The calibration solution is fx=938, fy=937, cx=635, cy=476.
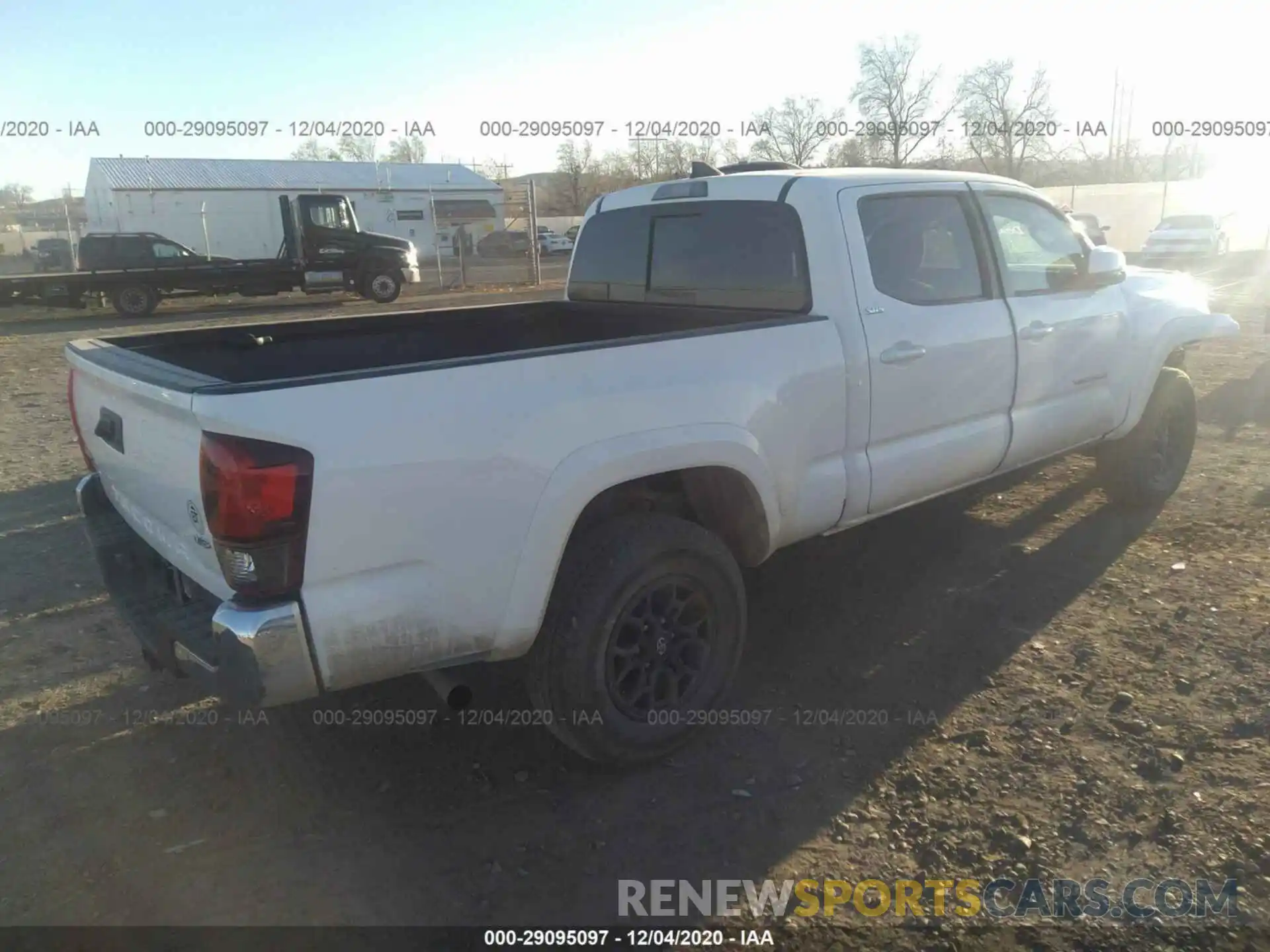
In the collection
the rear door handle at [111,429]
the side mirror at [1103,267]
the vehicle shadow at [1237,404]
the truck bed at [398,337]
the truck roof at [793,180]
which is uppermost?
the truck roof at [793,180]

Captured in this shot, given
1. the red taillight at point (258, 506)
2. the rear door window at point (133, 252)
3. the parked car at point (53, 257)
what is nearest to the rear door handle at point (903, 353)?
the red taillight at point (258, 506)

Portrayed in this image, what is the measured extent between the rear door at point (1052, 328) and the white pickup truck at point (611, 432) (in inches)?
0.7

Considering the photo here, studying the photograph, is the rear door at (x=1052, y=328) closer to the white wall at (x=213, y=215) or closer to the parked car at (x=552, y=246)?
the white wall at (x=213, y=215)

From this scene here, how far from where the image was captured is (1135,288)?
17.4 feet

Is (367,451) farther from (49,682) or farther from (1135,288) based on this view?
(1135,288)

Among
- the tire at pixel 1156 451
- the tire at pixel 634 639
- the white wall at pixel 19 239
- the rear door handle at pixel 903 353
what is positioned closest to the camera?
the tire at pixel 634 639

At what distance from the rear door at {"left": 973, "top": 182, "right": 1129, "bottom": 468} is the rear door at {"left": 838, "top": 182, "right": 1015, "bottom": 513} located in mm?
147

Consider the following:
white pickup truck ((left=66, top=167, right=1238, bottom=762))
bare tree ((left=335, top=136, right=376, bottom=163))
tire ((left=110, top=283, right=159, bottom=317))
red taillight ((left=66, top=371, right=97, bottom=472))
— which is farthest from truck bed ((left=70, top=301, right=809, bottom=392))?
bare tree ((left=335, top=136, right=376, bottom=163))

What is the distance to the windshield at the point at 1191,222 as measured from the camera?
84.1 feet

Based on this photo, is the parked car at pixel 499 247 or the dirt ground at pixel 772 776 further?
the parked car at pixel 499 247

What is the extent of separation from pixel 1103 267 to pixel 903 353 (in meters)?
1.61

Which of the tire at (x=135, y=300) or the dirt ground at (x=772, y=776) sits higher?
the tire at (x=135, y=300)

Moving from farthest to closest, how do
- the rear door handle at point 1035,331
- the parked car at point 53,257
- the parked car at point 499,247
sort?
the parked car at point 499,247, the parked car at point 53,257, the rear door handle at point 1035,331

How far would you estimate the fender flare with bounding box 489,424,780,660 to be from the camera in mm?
2781
